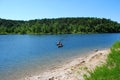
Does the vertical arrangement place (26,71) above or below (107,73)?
below

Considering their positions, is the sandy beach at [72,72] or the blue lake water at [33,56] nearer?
the sandy beach at [72,72]

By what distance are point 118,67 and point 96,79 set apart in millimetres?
1454

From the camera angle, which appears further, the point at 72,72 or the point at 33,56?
the point at 33,56

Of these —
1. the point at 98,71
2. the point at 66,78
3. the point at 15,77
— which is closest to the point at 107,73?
the point at 98,71

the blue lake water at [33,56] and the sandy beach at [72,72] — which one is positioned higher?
the sandy beach at [72,72]

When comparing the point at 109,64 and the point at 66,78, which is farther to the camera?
the point at 66,78

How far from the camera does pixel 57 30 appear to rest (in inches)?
7234

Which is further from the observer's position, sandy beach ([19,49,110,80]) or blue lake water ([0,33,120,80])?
blue lake water ([0,33,120,80])

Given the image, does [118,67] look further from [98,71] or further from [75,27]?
[75,27]

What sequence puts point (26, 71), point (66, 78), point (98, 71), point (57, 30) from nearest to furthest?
point (98, 71) → point (66, 78) → point (26, 71) → point (57, 30)

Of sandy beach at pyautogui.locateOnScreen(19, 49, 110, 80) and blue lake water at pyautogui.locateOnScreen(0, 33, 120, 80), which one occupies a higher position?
sandy beach at pyautogui.locateOnScreen(19, 49, 110, 80)

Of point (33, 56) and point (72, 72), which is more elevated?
point (72, 72)

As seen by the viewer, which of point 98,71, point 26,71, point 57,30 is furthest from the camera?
point 57,30

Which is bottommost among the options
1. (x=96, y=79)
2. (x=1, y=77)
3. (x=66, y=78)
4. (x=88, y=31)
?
(x=88, y=31)
